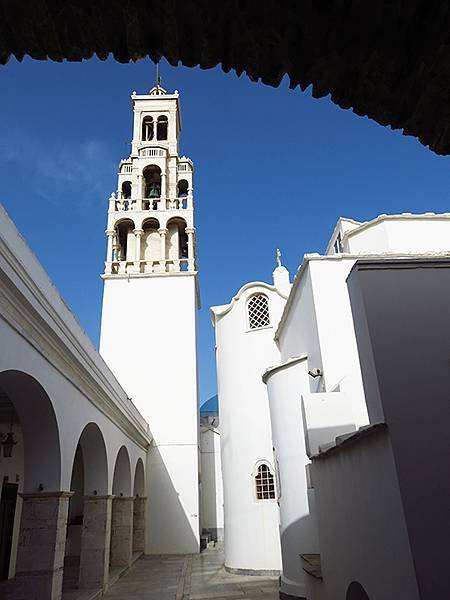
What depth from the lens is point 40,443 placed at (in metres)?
6.76

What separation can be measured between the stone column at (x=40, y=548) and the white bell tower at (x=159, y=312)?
1074cm

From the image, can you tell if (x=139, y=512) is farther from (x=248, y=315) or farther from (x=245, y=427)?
(x=248, y=315)

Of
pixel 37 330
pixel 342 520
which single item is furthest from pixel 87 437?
pixel 342 520

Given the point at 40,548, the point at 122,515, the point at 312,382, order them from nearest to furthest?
1. the point at 40,548
2. the point at 312,382
3. the point at 122,515

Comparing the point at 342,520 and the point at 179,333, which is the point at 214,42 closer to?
the point at 342,520

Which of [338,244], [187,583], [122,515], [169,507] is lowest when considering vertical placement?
[187,583]

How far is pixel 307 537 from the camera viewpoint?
911cm

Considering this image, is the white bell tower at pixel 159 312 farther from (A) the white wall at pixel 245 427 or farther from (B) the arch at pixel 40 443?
(B) the arch at pixel 40 443

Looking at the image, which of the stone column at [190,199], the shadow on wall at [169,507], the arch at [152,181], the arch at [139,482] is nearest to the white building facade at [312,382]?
the arch at [139,482]

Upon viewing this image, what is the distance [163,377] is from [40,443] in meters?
12.0

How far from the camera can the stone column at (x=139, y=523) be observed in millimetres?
15906

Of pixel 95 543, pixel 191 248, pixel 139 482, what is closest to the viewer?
pixel 95 543

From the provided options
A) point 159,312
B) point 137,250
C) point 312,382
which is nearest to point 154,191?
point 137,250

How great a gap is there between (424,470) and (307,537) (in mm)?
6486
